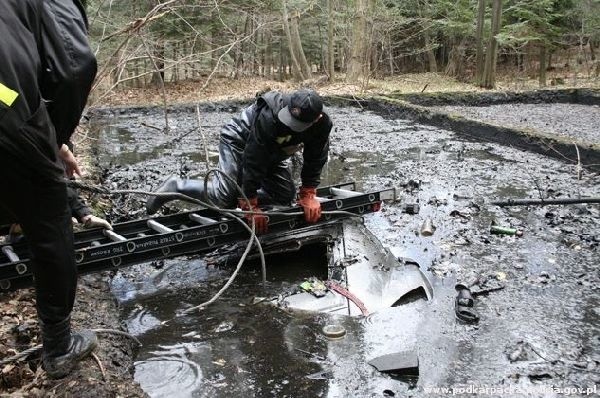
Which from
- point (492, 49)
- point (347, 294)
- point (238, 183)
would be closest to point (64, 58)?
point (347, 294)

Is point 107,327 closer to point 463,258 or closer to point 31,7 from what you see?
point 31,7

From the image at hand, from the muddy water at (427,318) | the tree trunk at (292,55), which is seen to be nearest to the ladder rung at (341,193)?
the muddy water at (427,318)

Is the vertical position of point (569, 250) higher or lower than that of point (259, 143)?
lower

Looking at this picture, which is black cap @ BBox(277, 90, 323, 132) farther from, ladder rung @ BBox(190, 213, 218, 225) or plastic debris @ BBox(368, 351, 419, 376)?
plastic debris @ BBox(368, 351, 419, 376)

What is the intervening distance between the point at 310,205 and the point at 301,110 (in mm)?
1009

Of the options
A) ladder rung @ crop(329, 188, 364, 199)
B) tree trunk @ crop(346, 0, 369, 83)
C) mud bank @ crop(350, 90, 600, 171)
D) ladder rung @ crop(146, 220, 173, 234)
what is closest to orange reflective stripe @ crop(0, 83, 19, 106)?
ladder rung @ crop(146, 220, 173, 234)

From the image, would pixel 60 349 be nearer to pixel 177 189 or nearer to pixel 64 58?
pixel 64 58

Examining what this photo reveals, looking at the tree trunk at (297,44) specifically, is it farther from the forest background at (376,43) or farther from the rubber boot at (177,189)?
the rubber boot at (177,189)

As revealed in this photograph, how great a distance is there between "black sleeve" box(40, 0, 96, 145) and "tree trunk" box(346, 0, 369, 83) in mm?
22523

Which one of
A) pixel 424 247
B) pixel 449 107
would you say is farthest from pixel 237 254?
pixel 449 107

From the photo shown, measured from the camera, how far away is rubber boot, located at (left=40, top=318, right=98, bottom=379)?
261 cm

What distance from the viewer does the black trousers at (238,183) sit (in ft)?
18.0

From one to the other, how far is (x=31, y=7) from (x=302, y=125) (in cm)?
270

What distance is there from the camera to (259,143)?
4711 millimetres
